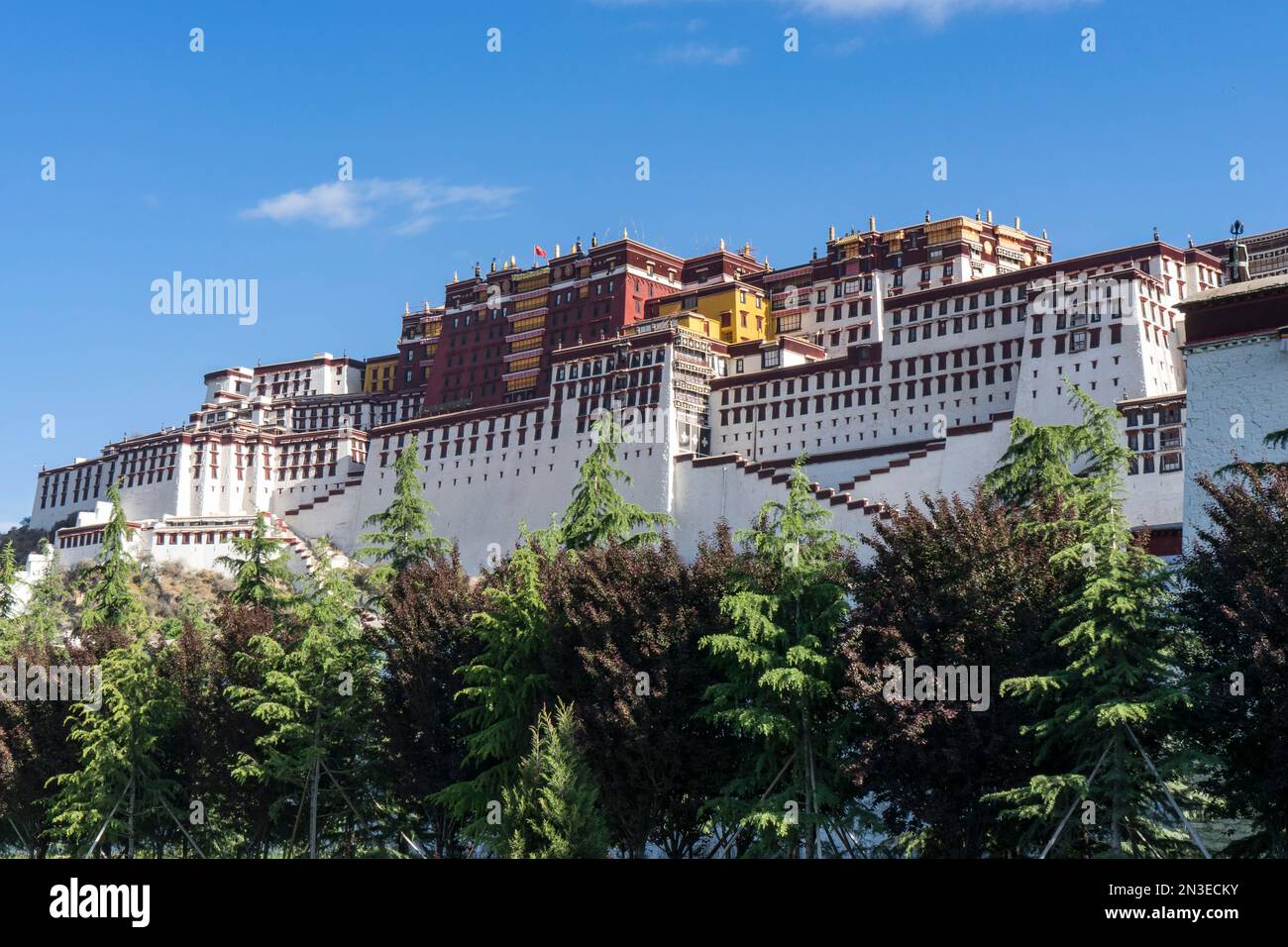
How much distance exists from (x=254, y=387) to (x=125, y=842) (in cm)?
10565

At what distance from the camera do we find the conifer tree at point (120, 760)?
5228 cm

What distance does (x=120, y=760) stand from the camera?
52.6 m

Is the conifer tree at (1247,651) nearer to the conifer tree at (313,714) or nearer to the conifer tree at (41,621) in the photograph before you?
the conifer tree at (313,714)

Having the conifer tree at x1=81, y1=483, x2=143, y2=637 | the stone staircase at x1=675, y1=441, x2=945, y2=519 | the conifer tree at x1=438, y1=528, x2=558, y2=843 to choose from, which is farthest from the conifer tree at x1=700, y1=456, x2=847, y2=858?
the stone staircase at x1=675, y1=441, x2=945, y2=519

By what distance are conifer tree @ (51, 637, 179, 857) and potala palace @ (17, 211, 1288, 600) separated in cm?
3372

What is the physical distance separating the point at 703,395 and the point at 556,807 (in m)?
69.8

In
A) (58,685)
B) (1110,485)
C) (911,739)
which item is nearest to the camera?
(911,739)

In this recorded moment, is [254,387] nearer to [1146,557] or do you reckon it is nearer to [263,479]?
[263,479]

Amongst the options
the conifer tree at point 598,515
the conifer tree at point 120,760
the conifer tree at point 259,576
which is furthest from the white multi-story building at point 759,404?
the conifer tree at point 120,760

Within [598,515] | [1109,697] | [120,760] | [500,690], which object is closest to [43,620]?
[120,760]

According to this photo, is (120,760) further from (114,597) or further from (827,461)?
(827,461)

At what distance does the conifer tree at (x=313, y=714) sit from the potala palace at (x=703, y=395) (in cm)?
2755
